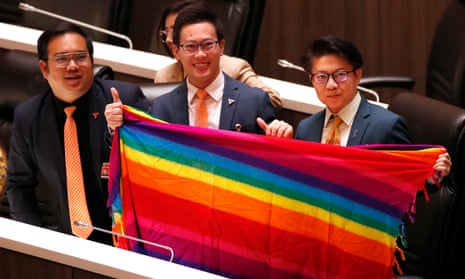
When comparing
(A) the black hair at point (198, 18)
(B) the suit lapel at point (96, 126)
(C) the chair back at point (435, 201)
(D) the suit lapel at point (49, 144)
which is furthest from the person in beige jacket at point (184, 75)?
(C) the chair back at point (435, 201)

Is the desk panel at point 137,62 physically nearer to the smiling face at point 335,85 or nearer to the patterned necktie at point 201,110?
the patterned necktie at point 201,110

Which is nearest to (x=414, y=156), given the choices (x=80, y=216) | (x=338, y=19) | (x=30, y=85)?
(x=80, y=216)

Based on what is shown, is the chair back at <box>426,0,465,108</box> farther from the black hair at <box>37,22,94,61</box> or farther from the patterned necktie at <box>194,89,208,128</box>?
the black hair at <box>37,22,94,61</box>

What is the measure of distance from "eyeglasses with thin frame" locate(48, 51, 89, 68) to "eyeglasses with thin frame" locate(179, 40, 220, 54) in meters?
0.28

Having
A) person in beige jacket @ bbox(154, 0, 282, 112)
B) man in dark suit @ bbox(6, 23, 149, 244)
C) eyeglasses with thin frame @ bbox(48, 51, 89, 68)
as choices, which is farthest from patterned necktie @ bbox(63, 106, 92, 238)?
person in beige jacket @ bbox(154, 0, 282, 112)

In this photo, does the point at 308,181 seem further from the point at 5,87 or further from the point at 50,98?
the point at 5,87

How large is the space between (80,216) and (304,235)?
678 mm

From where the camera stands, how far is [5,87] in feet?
11.0

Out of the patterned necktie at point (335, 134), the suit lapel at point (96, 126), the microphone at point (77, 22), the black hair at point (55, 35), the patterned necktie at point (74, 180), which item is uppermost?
the black hair at point (55, 35)

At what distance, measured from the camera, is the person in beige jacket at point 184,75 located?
3.04 meters

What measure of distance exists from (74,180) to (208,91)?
1.37 ft

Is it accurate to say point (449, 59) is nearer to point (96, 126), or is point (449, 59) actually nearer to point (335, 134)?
point (335, 134)

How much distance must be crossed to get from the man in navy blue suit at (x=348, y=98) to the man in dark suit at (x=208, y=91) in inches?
9.6

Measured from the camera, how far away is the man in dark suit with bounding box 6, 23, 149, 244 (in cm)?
281
